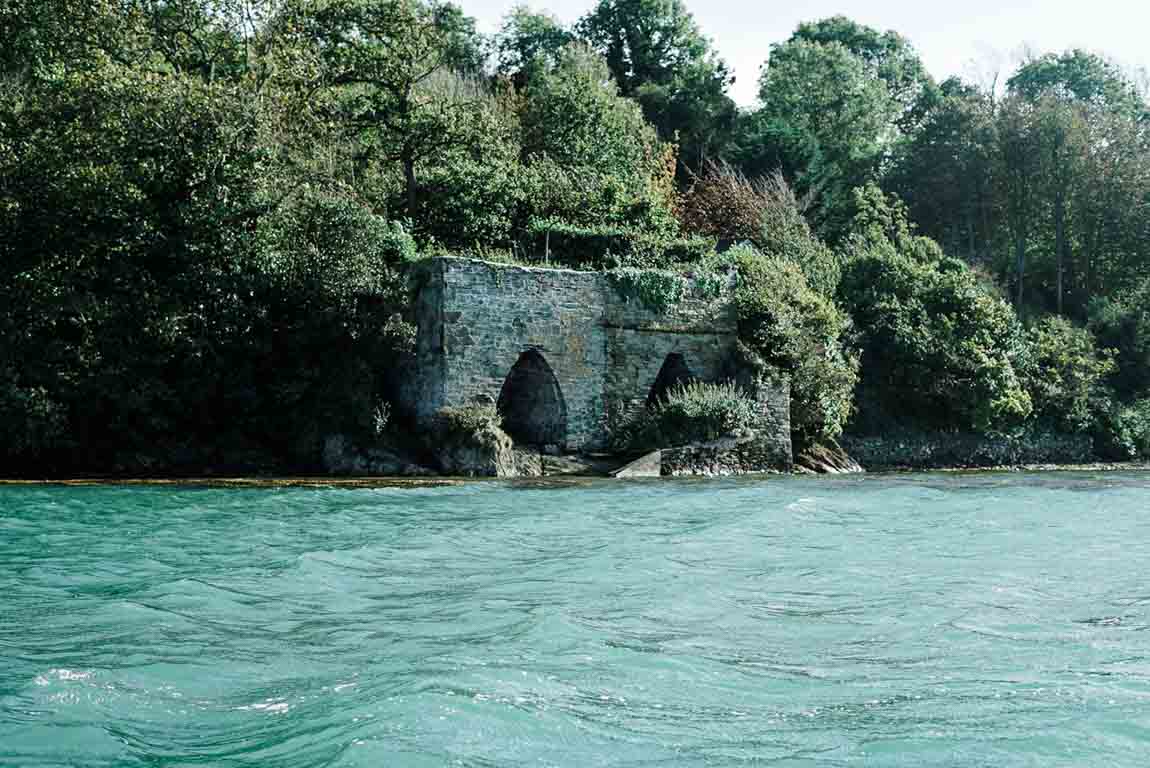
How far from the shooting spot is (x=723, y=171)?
3234cm

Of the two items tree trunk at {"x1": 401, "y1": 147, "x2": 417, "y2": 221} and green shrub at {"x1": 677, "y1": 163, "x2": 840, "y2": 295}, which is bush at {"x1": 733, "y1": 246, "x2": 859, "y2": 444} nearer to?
green shrub at {"x1": 677, "y1": 163, "x2": 840, "y2": 295}

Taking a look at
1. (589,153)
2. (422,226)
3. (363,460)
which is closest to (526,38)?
(589,153)

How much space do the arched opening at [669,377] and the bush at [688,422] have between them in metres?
0.82

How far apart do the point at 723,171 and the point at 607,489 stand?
61.0ft

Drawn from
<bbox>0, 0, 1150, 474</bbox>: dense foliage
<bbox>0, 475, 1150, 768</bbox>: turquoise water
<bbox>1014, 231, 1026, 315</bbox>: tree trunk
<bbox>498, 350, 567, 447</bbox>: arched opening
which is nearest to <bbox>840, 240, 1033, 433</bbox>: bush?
<bbox>0, 0, 1150, 474</bbox>: dense foliage

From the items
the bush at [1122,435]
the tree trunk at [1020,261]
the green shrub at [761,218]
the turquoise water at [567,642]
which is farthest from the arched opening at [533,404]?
the tree trunk at [1020,261]

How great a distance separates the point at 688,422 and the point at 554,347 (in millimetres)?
2709

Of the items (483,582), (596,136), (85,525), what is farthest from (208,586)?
(596,136)

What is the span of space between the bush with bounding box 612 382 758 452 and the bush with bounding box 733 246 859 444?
1.64 meters

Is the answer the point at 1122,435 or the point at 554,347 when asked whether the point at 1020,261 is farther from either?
the point at 554,347

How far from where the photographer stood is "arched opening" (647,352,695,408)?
857 inches

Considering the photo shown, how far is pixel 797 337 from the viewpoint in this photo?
22.2 metres

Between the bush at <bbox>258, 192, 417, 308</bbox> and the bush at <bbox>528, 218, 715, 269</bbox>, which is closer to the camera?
the bush at <bbox>258, 192, 417, 308</bbox>

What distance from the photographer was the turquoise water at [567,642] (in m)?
4.18
